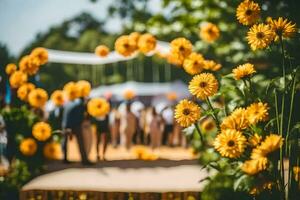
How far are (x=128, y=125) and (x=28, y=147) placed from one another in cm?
504

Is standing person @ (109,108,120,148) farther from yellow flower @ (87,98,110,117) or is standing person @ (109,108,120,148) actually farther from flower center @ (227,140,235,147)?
flower center @ (227,140,235,147)

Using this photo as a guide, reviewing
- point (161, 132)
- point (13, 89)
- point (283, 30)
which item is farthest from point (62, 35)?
point (283, 30)

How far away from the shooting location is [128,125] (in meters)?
10.9

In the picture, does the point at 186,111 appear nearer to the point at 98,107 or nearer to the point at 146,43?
the point at 146,43

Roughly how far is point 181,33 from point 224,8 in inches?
26.5

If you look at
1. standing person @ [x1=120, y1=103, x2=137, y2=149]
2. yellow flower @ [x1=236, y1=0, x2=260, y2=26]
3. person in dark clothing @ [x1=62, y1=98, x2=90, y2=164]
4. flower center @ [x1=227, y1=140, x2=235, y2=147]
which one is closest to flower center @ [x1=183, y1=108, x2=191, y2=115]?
flower center @ [x1=227, y1=140, x2=235, y2=147]

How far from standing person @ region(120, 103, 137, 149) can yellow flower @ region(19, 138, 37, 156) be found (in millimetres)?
4688

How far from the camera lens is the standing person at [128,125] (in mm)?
10797

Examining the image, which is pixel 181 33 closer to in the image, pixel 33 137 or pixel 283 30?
pixel 33 137

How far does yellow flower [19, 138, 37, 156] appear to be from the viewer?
19.7 ft

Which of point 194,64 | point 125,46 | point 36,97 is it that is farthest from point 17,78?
point 194,64

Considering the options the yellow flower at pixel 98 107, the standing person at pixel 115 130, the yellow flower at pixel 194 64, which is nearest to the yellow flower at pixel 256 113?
the yellow flower at pixel 194 64

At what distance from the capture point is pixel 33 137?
6172mm

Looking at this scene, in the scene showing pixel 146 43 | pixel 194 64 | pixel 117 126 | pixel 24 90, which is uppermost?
pixel 146 43
